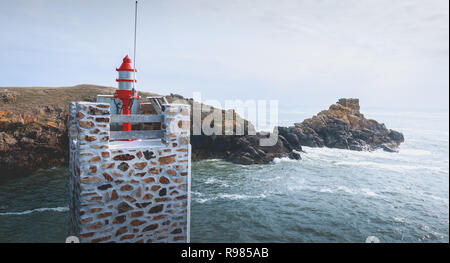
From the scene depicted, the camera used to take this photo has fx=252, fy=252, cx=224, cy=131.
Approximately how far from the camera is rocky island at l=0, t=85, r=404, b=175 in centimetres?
2362

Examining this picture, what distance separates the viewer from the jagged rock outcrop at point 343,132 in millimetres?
43906

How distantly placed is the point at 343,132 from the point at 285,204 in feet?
111

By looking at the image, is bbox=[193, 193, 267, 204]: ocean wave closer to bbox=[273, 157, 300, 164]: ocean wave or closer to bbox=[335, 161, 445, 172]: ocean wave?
bbox=[273, 157, 300, 164]: ocean wave

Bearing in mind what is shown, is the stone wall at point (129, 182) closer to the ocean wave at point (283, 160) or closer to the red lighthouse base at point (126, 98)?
the red lighthouse base at point (126, 98)

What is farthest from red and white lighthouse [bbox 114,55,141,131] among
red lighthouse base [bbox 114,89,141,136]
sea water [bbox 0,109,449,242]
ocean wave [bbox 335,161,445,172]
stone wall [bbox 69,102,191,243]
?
ocean wave [bbox 335,161,445,172]

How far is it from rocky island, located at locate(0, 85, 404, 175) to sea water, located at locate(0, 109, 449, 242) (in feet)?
5.90

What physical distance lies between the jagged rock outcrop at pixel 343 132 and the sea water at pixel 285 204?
14.0 meters

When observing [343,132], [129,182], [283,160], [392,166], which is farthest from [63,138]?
[343,132]

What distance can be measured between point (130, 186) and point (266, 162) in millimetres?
25410

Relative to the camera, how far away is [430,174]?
3062 cm

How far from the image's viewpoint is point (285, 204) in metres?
17.8

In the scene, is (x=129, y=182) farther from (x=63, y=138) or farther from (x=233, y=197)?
(x=63, y=138)

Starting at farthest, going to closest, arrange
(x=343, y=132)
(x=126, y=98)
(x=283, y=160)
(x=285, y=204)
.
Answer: (x=343, y=132) < (x=283, y=160) < (x=285, y=204) < (x=126, y=98)
